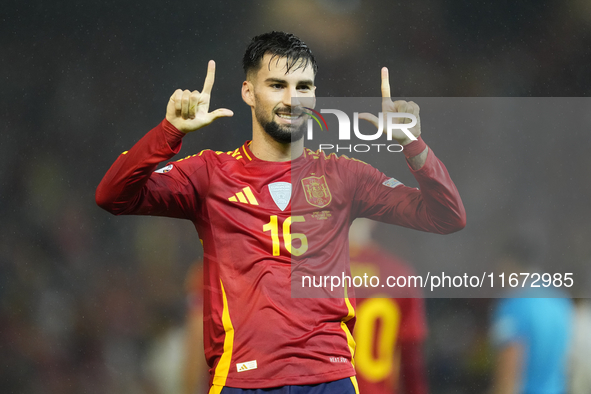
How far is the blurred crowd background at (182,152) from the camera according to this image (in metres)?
2.67

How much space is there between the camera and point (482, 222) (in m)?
2.68

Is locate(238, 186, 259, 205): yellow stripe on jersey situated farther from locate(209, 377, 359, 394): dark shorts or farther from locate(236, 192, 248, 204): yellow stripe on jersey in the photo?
locate(209, 377, 359, 394): dark shorts

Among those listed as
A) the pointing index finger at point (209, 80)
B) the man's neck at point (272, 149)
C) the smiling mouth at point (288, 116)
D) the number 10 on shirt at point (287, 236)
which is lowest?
the number 10 on shirt at point (287, 236)

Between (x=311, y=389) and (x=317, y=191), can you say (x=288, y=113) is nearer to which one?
(x=317, y=191)

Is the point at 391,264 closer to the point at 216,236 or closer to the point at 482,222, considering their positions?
the point at 482,222

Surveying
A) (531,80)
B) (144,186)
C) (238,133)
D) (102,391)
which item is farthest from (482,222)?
(102,391)

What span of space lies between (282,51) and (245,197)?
1.60ft

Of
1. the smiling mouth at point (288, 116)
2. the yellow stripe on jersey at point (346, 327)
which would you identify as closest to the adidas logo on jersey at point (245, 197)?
the smiling mouth at point (288, 116)

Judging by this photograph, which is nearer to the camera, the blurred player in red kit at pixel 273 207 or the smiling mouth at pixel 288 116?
the blurred player in red kit at pixel 273 207

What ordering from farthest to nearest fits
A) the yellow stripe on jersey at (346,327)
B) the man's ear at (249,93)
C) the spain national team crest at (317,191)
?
the man's ear at (249,93), the spain national team crest at (317,191), the yellow stripe on jersey at (346,327)

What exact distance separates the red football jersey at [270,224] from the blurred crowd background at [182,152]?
0.80 m

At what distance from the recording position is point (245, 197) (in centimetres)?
185

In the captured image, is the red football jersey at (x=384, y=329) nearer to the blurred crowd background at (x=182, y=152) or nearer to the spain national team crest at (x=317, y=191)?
the blurred crowd background at (x=182, y=152)

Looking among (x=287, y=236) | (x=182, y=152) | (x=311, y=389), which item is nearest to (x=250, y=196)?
(x=287, y=236)
